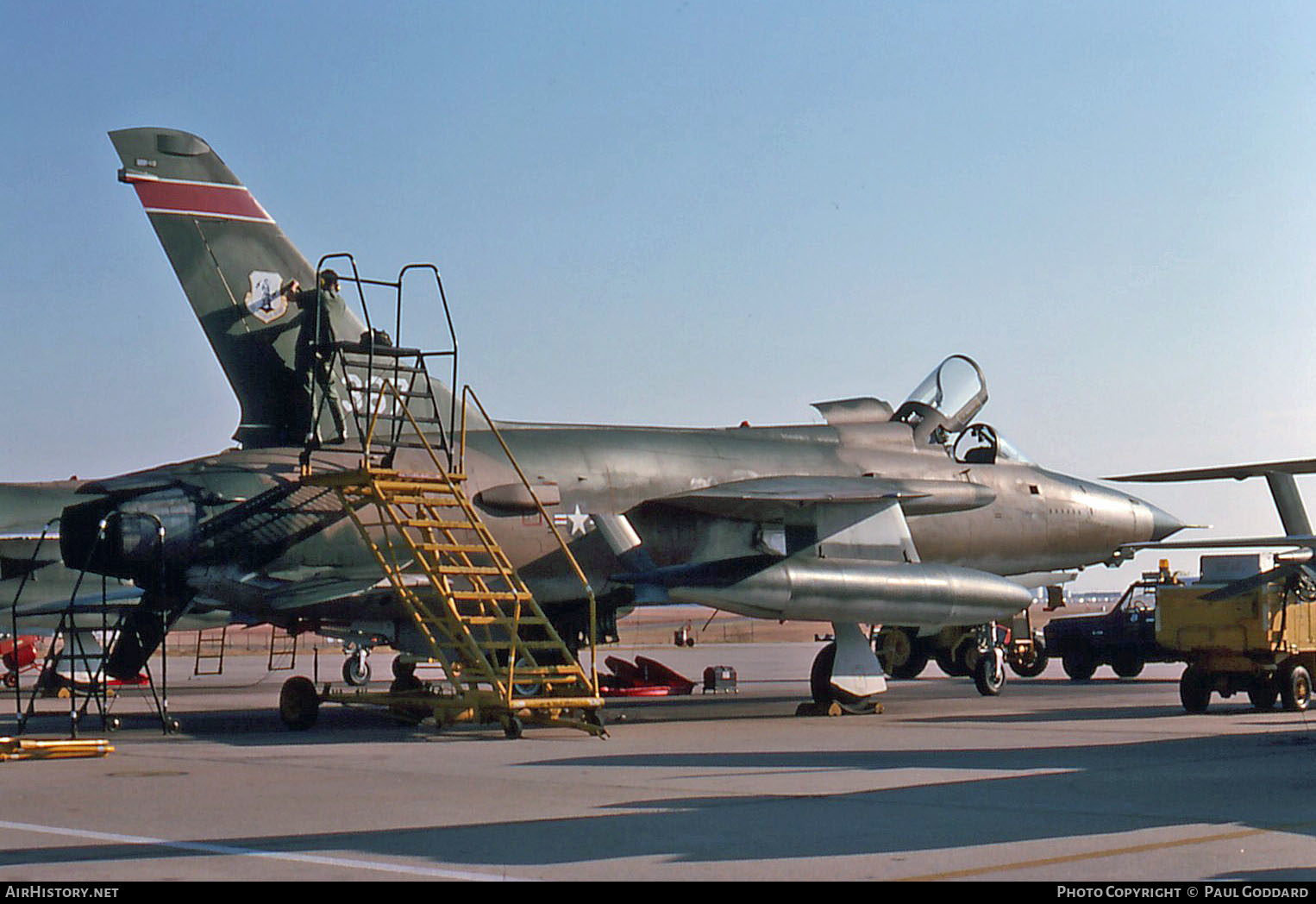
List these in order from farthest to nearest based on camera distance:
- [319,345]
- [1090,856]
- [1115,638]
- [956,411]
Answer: [1115,638]
[956,411]
[319,345]
[1090,856]

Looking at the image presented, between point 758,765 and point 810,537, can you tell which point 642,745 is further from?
point 810,537

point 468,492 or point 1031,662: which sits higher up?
point 468,492

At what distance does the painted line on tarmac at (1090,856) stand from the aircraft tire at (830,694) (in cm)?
1063

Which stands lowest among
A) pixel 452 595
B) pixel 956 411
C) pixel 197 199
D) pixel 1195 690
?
pixel 1195 690

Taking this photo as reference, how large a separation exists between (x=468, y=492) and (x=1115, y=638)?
1426cm

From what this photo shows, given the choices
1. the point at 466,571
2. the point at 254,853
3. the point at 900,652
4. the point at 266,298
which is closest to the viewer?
the point at 254,853

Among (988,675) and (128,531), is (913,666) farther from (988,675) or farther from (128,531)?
(128,531)

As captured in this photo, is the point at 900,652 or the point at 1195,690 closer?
the point at 1195,690

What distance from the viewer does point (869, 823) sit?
7.96 metres

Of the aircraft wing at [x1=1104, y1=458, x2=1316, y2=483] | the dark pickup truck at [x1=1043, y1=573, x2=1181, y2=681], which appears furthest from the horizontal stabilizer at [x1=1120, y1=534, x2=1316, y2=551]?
the dark pickup truck at [x1=1043, y1=573, x2=1181, y2=681]

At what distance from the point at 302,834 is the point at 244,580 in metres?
8.24

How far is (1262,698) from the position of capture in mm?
17844

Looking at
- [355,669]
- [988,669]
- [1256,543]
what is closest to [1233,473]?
[1256,543]

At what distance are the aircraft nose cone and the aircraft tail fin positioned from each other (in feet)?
44.1
